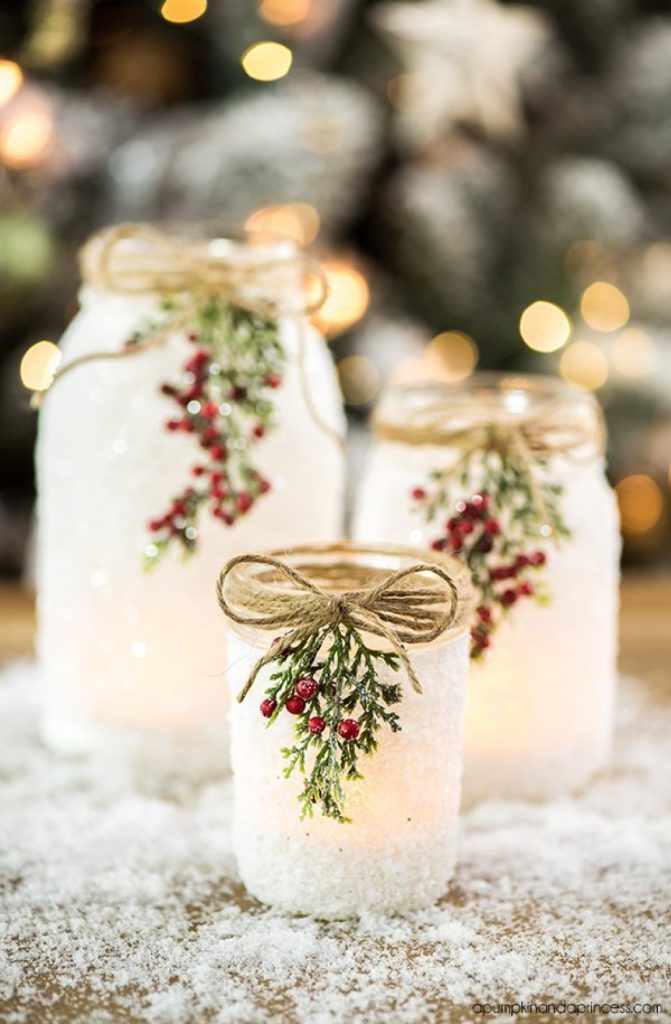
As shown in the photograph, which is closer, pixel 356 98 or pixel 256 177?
pixel 256 177

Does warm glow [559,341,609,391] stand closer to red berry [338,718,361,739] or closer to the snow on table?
the snow on table

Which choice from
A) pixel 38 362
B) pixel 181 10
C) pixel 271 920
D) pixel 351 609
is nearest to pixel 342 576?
pixel 351 609

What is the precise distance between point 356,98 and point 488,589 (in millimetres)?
901

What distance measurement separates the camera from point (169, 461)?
981 mm

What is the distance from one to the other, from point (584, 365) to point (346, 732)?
112 cm

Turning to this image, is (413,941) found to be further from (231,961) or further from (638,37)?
(638,37)

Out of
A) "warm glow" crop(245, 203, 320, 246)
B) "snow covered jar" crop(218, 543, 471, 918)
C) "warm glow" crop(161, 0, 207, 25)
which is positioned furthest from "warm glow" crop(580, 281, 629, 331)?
"snow covered jar" crop(218, 543, 471, 918)

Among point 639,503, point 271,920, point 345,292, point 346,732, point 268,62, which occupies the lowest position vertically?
point 271,920

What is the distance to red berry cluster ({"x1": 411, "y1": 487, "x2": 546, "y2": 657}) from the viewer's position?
36.4 inches

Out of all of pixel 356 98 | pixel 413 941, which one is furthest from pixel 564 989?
pixel 356 98

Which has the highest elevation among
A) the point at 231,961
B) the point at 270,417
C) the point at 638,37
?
the point at 638,37

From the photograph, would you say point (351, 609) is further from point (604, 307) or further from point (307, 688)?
point (604, 307)

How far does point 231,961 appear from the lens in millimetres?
728

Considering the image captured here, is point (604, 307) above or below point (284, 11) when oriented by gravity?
below
